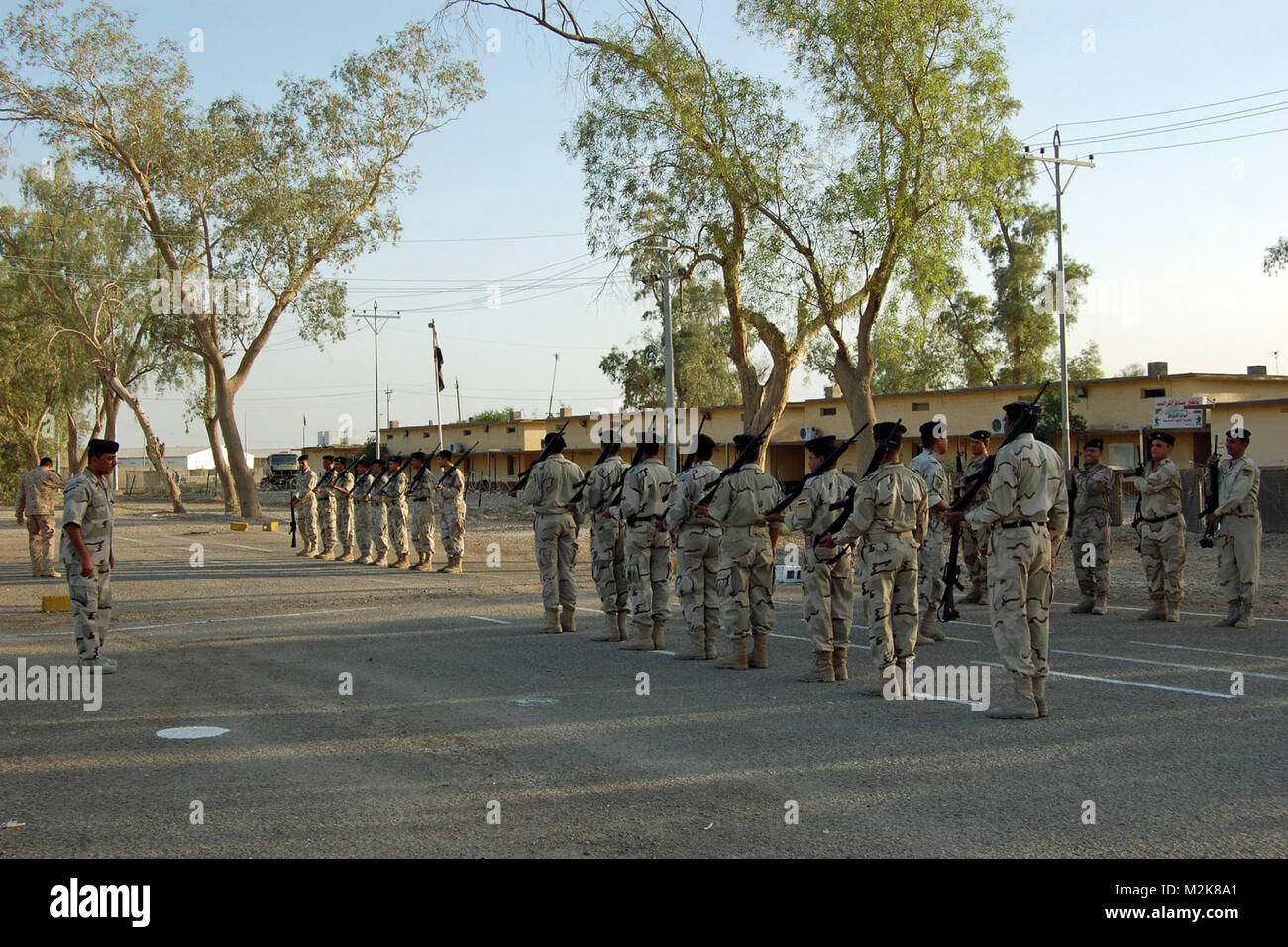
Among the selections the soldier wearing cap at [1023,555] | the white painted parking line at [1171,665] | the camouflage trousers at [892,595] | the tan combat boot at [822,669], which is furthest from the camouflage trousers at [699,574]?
the white painted parking line at [1171,665]

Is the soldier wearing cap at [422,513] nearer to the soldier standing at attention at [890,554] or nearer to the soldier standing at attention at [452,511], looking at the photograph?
the soldier standing at attention at [452,511]

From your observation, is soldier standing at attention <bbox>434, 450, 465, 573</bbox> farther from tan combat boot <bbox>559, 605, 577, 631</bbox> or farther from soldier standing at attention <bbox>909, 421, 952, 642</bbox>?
soldier standing at attention <bbox>909, 421, 952, 642</bbox>

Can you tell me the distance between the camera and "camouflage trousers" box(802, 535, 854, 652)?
9.84m

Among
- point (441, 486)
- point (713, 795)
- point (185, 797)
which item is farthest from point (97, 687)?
point (441, 486)

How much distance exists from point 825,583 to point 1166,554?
6218 mm

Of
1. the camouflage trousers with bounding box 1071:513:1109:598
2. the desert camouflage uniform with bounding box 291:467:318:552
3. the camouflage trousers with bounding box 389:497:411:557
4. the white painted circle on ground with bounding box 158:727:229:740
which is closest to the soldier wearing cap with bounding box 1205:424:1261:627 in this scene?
the camouflage trousers with bounding box 1071:513:1109:598

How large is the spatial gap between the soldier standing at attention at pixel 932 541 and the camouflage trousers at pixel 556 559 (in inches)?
158

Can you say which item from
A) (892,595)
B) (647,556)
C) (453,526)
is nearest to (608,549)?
(647,556)

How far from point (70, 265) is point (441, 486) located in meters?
33.9

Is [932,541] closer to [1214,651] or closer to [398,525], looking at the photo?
[1214,651]

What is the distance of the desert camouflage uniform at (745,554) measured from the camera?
1073 cm

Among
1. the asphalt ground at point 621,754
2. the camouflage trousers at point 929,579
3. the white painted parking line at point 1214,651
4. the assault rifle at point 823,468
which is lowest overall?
the white painted parking line at point 1214,651

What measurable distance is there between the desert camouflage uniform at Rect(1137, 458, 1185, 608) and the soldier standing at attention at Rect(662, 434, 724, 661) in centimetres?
592

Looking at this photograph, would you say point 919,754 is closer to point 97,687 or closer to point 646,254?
point 97,687
